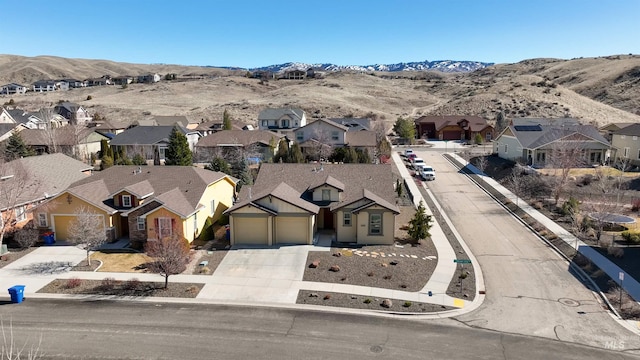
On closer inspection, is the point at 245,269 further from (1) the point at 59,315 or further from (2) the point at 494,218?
(2) the point at 494,218

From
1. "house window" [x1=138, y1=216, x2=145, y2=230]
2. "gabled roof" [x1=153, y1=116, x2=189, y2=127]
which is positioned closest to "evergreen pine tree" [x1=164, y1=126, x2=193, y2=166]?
"house window" [x1=138, y1=216, x2=145, y2=230]

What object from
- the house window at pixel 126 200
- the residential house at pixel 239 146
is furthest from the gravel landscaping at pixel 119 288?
the residential house at pixel 239 146

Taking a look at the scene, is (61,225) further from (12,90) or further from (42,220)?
(12,90)

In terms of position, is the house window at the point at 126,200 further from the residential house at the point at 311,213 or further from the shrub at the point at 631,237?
the shrub at the point at 631,237

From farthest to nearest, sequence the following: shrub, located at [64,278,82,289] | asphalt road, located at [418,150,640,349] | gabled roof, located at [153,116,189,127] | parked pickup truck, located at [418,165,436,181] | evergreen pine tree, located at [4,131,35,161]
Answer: gabled roof, located at [153,116,189,127] < parked pickup truck, located at [418,165,436,181] < evergreen pine tree, located at [4,131,35,161] < shrub, located at [64,278,82,289] < asphalt road, located at [418,150,640,349]

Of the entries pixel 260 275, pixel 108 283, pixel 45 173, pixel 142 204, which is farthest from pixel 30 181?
pixel 260 275

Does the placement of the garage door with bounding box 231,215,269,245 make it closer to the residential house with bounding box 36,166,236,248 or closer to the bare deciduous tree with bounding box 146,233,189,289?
the residential house with bounding box 36,166,236,248
